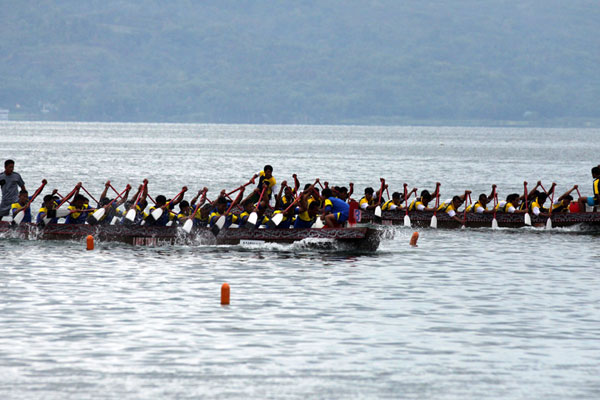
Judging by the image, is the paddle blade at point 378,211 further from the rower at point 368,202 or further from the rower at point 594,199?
the rower at point 594,199

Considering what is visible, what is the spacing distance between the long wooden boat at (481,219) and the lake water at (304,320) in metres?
1.32

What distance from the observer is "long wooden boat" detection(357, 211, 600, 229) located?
4291 cm

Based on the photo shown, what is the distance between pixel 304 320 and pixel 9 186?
1655 cm

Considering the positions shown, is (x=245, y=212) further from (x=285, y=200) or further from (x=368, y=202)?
(x=368, y=202)

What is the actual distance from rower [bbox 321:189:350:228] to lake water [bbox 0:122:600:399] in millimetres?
998

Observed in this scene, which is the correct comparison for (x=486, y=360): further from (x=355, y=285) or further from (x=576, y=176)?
(x=576, y=176)

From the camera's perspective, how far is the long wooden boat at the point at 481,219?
42.9m

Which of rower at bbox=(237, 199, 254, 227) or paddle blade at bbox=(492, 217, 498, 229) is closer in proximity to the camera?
rower at bbox=(237, 199, 254, 227)

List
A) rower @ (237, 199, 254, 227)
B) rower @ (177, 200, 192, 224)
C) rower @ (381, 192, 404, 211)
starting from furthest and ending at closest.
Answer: rower @ (381, 192, 404, 211) → rower @ (177, 200, 192, 224) → rower @ (237, 199, 254, 227)

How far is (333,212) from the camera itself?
35.0 m

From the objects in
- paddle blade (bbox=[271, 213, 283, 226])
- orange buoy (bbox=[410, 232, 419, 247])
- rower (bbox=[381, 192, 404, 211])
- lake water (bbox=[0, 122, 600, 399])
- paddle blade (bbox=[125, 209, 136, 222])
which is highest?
rower (bbox=[381, 192, 404, 211])

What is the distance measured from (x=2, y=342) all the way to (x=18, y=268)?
1086 cm

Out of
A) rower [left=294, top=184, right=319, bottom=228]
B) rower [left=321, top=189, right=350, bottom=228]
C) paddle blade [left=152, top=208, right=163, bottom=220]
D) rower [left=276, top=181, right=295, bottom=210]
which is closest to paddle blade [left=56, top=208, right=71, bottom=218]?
paddle blade [left=152, top=208, right=163, bottom=220]

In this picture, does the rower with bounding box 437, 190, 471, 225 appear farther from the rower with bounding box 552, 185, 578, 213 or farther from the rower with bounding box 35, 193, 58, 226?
the rower with bounding box 35, 193, 58, 226
